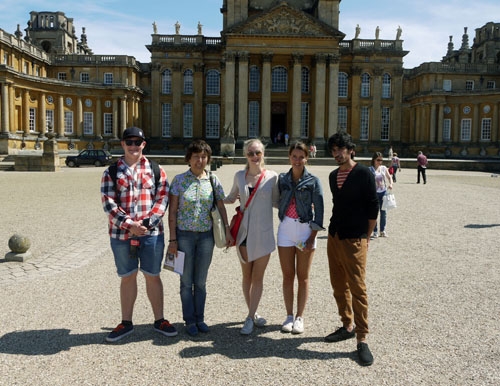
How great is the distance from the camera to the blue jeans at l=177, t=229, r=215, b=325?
5250 mm

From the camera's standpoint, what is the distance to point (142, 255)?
5.17m

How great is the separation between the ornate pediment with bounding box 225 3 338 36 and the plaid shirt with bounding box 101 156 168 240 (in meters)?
45.2

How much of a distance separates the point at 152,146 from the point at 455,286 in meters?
49.4

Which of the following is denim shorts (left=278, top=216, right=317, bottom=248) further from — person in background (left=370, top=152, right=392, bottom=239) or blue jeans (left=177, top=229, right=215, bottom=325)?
person in background (left=370, top=152, right=392, bottom=239)

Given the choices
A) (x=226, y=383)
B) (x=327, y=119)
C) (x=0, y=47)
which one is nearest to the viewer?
(x=226, y=383)

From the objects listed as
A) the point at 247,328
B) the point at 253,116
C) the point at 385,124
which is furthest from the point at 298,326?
the point at 385,124

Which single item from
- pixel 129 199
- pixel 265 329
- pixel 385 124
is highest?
pixel 385 124

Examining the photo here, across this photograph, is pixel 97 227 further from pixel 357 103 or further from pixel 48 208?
pixel 357 103

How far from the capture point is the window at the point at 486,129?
53531mm

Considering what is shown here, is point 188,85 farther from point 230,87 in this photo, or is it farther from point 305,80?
point 305,80

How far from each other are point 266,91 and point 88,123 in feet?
65.2

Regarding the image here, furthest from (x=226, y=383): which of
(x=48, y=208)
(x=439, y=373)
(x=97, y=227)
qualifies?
(x=48, y=208)

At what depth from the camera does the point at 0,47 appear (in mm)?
45625

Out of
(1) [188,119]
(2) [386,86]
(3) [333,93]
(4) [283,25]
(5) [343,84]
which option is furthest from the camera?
(1) [188,119]
